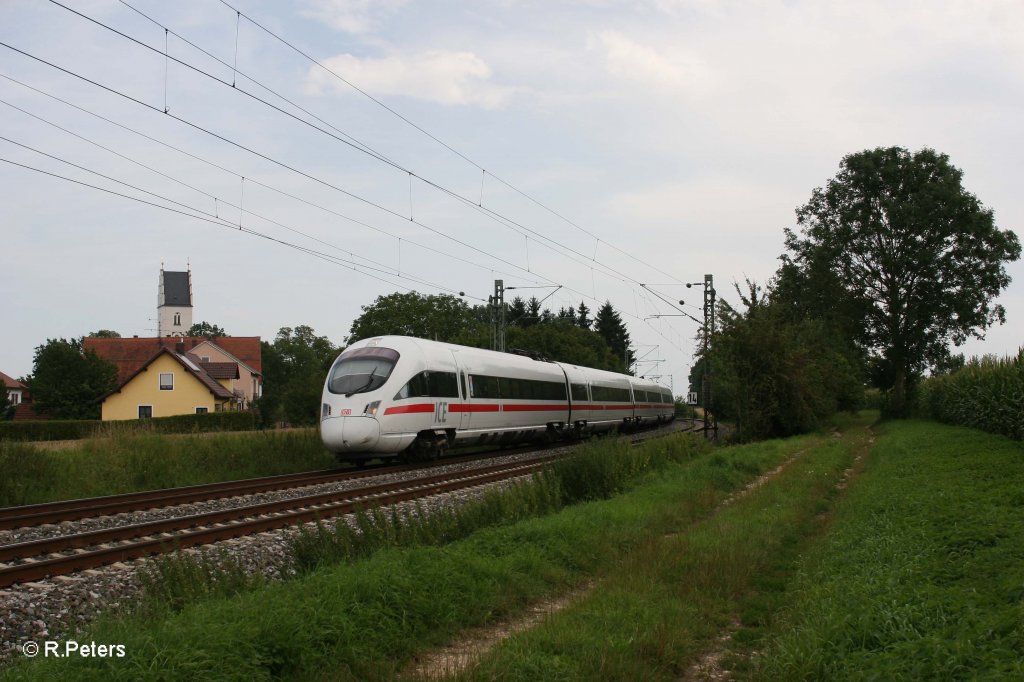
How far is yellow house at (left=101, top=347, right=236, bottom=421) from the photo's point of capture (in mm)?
63375

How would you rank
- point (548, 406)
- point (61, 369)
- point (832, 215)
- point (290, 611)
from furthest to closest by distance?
point (61, 369), point (832, 215), point (548, 406), point (290, 611)

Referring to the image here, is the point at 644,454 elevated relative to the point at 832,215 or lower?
lower

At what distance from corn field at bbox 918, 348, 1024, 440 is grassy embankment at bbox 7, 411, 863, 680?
10.7 meters

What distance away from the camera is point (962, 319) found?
1870 inches

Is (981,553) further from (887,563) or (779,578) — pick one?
(779,578)

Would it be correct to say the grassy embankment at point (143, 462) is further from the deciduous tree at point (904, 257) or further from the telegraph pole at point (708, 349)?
the deciduous tree at point (904, 257)

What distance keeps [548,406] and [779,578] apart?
71.9 ft

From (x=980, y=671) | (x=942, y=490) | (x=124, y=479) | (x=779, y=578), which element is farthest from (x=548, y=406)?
(x=980, y=671)

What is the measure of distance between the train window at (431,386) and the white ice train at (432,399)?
24 mm

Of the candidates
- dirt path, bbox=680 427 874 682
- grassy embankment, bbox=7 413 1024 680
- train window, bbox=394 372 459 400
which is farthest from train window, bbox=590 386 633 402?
dirt path, bbox=680 427 874 682

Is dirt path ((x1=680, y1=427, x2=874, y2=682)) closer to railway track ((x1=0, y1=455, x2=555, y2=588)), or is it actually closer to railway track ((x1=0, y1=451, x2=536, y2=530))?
railway track ((x1=0, y1=455, x2=555, y2=588))

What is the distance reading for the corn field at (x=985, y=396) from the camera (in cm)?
2139

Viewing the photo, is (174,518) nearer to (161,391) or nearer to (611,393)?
(611,393)

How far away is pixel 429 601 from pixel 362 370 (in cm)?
1378
